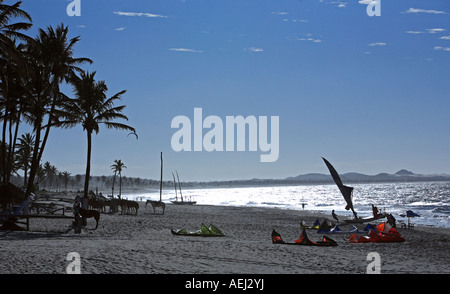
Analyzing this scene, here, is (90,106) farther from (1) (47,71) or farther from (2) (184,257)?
(2) (184,257)

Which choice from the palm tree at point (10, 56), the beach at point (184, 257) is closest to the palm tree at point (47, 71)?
the palm tree at point (10, 56)

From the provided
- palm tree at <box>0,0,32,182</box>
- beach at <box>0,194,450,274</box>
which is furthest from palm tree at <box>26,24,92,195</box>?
beach at <box>0,194,450,274</box>

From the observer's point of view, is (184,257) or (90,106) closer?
(184,257)

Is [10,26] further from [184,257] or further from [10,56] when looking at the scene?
[184,257]

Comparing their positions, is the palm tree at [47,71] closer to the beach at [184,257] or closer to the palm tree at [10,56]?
the palm tree at [10,56]

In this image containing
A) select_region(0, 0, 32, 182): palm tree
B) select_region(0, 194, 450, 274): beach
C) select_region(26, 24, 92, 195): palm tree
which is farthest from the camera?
select_region(26, 24, 92, 195): palm tree

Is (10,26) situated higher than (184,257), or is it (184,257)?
(10,26)

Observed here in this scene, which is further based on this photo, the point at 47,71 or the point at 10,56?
the point at 47,71

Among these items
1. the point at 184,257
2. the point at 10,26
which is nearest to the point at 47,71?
the point at 10,26

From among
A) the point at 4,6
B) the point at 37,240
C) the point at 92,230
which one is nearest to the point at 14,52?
the point at 4,6

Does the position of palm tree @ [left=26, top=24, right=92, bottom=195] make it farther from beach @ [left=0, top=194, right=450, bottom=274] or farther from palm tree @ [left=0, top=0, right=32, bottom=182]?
beach @ [left=0, top=194, right=450, bottom=274]
